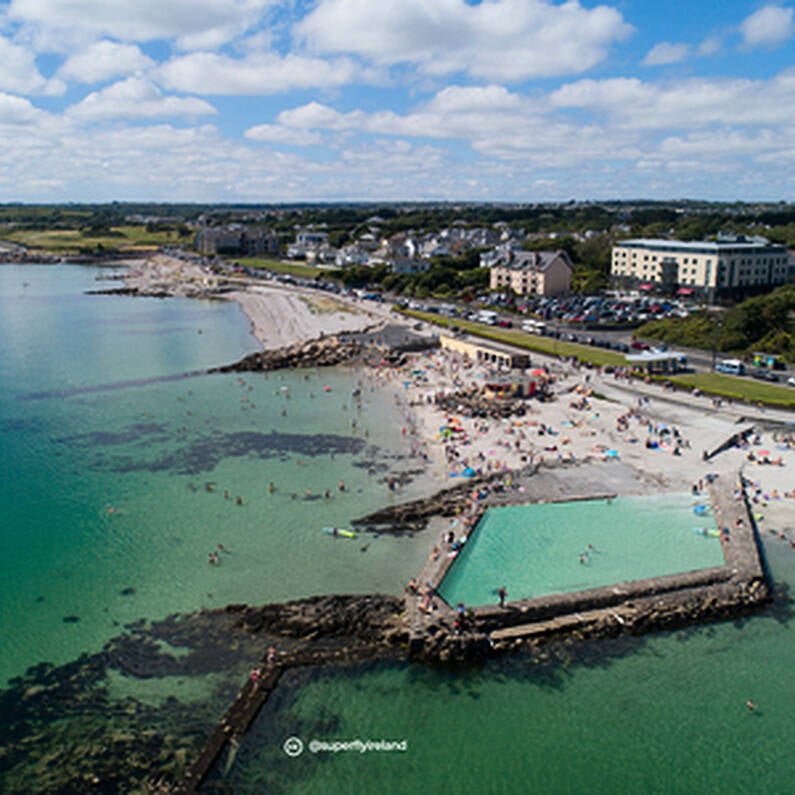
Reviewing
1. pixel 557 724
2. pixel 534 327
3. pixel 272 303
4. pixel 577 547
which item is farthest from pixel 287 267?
pixel 557 724

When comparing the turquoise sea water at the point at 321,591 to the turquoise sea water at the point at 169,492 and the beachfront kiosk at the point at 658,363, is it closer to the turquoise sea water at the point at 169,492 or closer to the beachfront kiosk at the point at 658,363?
the turquoise sea water at the point at 169,492

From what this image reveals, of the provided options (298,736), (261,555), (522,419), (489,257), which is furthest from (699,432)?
(489,257)

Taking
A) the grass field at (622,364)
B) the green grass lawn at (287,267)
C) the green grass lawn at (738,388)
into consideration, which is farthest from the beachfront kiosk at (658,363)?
the green grass lawn at (287,267)

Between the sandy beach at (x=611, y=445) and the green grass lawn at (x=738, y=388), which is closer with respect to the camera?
the sandy beach at (x=611, y=445)

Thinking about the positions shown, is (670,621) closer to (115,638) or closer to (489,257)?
(115,638)

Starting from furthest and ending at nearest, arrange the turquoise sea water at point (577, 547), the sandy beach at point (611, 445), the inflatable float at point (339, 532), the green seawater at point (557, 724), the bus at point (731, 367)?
the bus at point (731, 367), the sandy beach at point (611, 445), the inflatable float at point (339, 532), the turquoise sea water at point (577, 547), the green seawater at point (557, 724)

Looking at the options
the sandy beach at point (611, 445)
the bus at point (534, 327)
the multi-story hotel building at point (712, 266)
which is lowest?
the sandy beach at point (611, 445)

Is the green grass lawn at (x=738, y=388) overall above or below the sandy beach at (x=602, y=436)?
above
